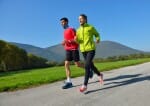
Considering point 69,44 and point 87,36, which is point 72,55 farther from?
point 87,36

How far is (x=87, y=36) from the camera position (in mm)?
10141

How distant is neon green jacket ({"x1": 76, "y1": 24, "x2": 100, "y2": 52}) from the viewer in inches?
398

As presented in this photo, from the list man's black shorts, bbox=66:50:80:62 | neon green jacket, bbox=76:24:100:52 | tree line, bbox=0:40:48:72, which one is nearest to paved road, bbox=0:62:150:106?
man's black shorts, bbox=66:50:80:62

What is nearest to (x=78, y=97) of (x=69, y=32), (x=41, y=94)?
(x=41, y=94)

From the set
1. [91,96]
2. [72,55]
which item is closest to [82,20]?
[72,55]

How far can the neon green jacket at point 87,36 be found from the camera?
1010cm

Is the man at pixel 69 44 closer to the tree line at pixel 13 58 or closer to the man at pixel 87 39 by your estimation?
the man at pixel 87 39

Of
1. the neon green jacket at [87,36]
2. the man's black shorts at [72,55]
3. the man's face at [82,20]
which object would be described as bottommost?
the man's black shorts at [72,55]

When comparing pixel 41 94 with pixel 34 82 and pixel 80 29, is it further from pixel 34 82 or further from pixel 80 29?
pixel 34 82

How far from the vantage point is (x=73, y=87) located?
10.7 m

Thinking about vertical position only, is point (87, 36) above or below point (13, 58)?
below

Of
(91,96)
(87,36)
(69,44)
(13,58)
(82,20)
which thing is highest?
(13,58)

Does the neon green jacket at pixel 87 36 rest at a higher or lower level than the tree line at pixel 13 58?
lower

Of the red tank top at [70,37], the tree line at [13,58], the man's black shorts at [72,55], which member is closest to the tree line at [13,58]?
the tree line at [13,58]
